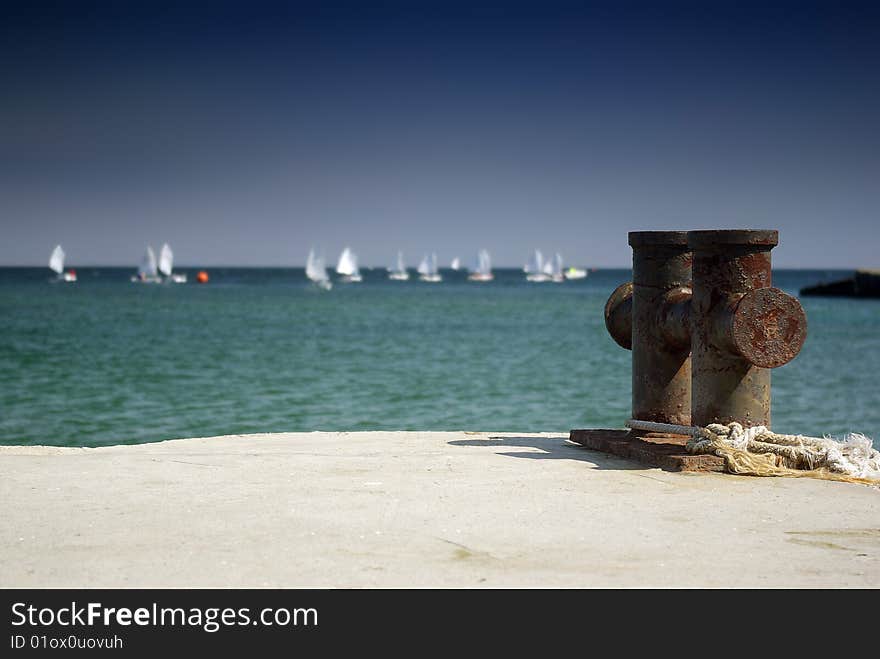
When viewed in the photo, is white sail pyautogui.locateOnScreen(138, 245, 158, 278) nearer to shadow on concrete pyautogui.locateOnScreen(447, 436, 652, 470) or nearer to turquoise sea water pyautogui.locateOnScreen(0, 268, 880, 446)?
turquoise sea water pyautogui.locateOnScreen(0, 268, 880, 446)

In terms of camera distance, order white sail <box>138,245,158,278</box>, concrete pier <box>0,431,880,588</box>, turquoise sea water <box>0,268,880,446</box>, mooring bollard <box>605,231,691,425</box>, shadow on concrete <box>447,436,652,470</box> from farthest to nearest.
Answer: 1. white sail <box>138,245,158,278</box>
2. turquoise sea water <box>0,268,880,446</box>
3. mooring bollard <box>605,231,691,425</box>
4. shadow on concrete <box>447,436,652,470</box>
5. concrete pier <box>0,431,880,588</box>

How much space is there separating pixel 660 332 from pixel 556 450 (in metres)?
1.04

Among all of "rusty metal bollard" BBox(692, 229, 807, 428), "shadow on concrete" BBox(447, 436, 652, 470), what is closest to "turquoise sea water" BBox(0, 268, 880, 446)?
"shadow on concrete" BBox(447, 436, 652, 470)

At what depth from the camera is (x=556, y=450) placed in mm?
7133

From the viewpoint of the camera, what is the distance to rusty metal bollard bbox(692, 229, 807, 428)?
629 cm

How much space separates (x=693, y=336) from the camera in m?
6.66

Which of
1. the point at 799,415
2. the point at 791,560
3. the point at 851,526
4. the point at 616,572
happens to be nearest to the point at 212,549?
the point at 616,572

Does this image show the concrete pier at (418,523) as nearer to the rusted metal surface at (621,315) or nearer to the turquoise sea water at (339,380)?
the rusted metal surface at (621,315)

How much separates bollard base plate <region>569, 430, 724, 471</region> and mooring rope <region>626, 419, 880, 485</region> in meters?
0.08

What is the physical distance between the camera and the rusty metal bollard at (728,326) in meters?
6.29

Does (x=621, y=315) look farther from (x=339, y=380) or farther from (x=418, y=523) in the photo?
(x=339, y=380)

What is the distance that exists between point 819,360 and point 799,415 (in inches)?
535

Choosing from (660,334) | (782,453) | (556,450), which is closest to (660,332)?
(660,334)
